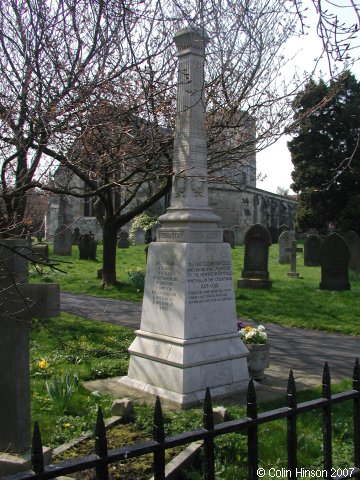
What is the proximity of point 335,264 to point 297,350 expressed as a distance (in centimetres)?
623

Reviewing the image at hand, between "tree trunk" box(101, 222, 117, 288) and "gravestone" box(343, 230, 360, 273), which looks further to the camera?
"gravestone" box(343, 230, 360, 273)

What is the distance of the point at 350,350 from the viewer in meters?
8.34

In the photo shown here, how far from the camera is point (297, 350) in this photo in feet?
27.5

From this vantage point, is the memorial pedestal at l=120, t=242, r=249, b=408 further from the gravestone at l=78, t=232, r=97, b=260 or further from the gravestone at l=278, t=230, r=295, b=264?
the gravestone at l=278, t=230, r=295, b=264

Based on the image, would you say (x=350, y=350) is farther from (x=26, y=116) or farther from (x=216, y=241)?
(x=26, y=116)

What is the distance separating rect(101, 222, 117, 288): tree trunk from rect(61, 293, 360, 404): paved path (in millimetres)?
2732

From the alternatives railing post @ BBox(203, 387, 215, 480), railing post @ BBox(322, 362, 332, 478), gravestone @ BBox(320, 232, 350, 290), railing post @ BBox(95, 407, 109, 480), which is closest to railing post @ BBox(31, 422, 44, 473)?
railing post @ BBox(95, 407, 109, 480)

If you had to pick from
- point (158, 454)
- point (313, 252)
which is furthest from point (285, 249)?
point (158, 454)

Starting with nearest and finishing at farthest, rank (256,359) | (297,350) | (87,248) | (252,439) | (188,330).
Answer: (252,439) → (188,330) → (256,359) → (297,350) → (87,248)

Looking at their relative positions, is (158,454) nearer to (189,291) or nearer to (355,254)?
(189,291)

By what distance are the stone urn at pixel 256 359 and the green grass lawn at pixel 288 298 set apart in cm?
296

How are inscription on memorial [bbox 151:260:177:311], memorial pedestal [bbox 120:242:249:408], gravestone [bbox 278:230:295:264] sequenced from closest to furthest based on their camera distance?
memorial pedestal [bbox 120:242:249:408] < inscription on memorial [bbox 151:260:177:311] < gravestone [bbox 278:230:295:264]

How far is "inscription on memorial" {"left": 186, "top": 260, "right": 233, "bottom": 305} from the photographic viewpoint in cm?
575

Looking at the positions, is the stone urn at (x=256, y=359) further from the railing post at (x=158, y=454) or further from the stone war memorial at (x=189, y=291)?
the railing post at (x=158, y=454)
